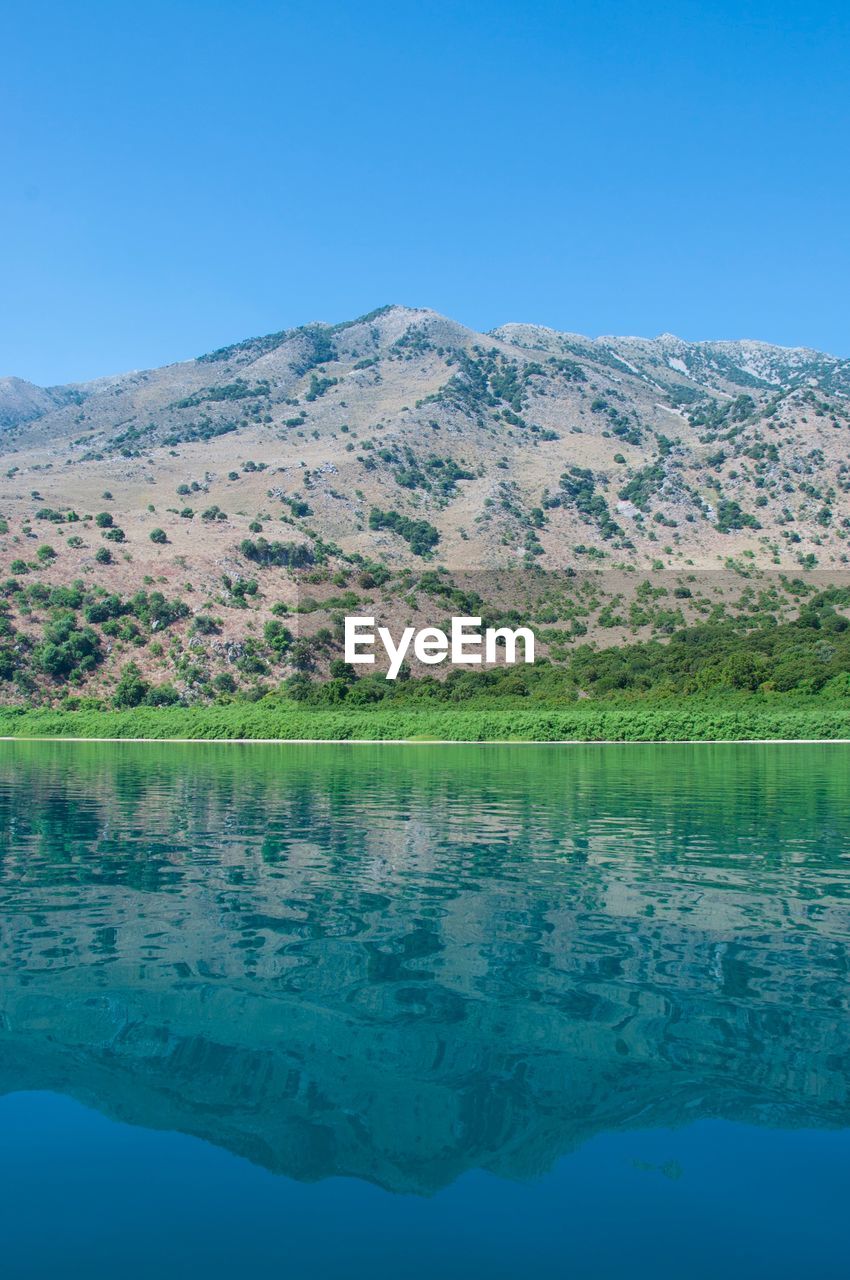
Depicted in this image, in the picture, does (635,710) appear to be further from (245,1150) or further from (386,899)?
(245,1150)

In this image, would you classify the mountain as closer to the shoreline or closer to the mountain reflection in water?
the shoreline

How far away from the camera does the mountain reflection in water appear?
976 centimetres

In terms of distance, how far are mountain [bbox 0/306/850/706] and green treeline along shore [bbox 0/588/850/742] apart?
43.5 ft

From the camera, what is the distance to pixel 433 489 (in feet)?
476

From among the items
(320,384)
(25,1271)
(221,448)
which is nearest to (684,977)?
(25,1271)

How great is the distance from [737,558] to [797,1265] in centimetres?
12229

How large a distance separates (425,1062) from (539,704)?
214ft

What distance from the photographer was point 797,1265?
7359 millimetres

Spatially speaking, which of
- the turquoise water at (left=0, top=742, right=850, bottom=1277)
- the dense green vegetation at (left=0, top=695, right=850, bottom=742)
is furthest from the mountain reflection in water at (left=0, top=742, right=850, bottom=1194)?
the dense green vegetation at (left=0, top=695, right=850, bottom=742)

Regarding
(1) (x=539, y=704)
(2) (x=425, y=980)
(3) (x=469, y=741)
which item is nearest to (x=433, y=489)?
(1) (x=539, y=704)

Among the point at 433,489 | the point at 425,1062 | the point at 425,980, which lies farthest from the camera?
the point at 433,489

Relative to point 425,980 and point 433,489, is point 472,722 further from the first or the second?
point 433,489

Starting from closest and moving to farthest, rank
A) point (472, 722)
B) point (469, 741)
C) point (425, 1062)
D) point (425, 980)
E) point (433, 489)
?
point (425, 1062), point (425, 980), point (469, 741), point (472, 722), point (433, 489)

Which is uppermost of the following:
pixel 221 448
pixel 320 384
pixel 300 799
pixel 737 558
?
pixel 320 384
